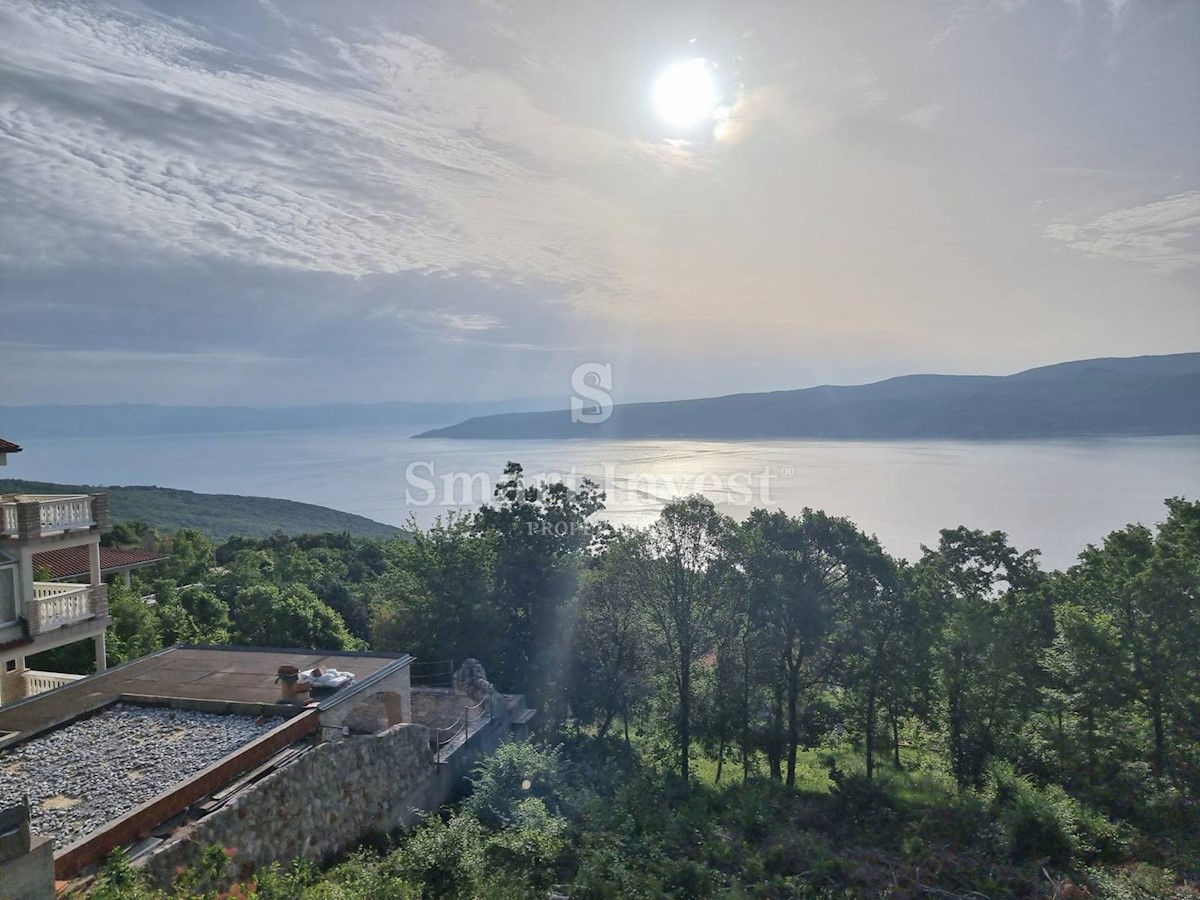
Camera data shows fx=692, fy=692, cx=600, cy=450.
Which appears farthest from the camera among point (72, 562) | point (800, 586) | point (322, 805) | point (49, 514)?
point (72, 562)

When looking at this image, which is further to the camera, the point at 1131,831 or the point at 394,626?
the point at 394,626

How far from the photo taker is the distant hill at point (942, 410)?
82625 millimetres

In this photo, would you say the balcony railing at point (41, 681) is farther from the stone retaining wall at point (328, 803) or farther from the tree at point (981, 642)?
the tree at point (981, 642)

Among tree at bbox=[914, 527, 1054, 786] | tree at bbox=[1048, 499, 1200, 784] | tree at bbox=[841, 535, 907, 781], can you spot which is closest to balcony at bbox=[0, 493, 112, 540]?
tree at bbox=[841, 535, 907, 781]

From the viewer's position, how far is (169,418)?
186250 millimetres

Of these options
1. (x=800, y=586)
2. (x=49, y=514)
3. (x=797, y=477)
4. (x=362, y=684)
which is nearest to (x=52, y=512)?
(x=49, y=514)

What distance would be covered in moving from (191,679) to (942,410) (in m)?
100

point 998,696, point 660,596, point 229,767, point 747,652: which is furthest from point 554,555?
point 229,767

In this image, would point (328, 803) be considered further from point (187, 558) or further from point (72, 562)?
point (187, 558)

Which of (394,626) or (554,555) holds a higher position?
(554,555)

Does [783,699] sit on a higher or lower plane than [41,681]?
lower

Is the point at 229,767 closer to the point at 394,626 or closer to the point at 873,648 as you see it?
the point at 394,626

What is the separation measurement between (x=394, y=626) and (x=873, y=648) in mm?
11332

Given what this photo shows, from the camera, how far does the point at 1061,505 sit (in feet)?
162
